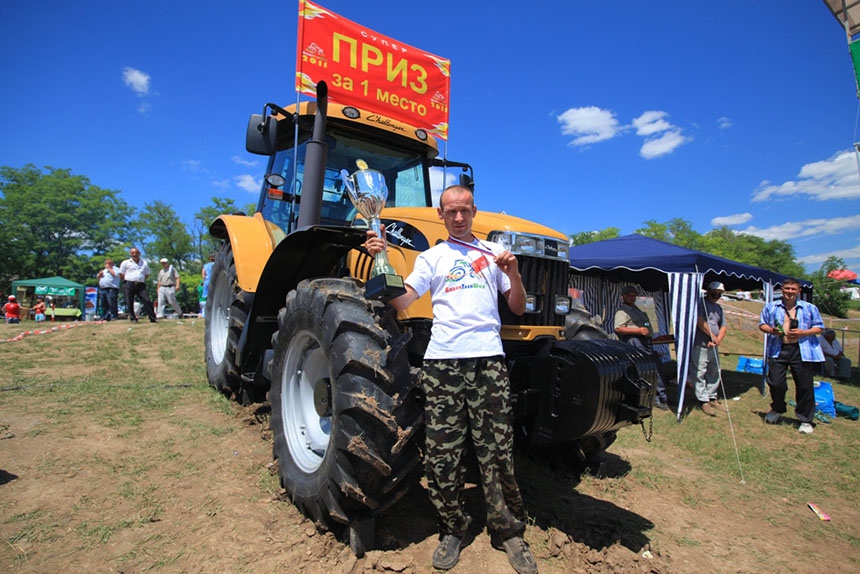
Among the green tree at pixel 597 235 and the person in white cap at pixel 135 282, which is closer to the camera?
the person in white cap at pixel 135 282

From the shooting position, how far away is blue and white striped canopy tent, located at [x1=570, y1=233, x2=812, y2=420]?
669 cm

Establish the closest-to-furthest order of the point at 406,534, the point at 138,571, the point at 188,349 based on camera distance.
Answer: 1. the point at 138,571
2. the point at 406,534
3. the point at 188,349

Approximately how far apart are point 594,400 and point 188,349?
7.27 m

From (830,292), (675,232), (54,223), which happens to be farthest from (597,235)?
(54,223)

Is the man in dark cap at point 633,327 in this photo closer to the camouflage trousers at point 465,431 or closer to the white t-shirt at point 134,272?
the camouflage trousers at point 465,431

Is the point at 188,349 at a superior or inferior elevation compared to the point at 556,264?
inferior

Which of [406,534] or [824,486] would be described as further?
[824,486]

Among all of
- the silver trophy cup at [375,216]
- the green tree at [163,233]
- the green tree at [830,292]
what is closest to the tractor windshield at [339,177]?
the silver trophy cup at [375,216]

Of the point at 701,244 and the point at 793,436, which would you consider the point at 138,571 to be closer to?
the point at 793,436

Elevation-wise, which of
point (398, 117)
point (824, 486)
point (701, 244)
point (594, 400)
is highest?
point (701, 244)

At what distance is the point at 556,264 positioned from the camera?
304 centimetres

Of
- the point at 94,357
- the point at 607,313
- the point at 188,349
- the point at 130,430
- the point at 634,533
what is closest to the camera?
the point at 634,533

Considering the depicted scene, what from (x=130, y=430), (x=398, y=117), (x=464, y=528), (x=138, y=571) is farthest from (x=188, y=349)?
(x=464, y=528)

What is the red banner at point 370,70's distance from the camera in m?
3.98
